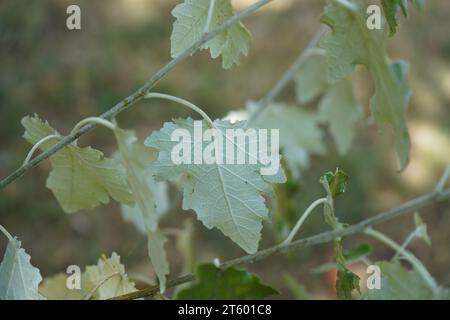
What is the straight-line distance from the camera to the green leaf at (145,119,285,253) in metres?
0.74

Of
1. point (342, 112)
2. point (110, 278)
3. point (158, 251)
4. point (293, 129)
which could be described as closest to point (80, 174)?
point (110, 278)

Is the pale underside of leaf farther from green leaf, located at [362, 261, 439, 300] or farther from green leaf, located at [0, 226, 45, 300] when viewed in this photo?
green leaf, located at [362, 261, 439, 300]

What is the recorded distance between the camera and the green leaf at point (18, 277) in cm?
73

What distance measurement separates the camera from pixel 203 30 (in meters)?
0.81

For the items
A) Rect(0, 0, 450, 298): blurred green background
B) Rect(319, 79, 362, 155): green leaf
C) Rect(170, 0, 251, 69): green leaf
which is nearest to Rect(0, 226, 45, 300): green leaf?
Rect(170, 0, 251, 69): green leaf

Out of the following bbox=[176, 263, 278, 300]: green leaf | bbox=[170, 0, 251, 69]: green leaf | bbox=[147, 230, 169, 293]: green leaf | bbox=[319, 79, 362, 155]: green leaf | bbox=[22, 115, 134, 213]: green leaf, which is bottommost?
bbox=[176, 263, 278, 300]: green leaf

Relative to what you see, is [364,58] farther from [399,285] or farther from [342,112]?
[342,112]

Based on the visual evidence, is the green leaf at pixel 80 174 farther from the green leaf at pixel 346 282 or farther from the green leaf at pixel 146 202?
the green leaf at pixel 346 282

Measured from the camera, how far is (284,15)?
3205 mm

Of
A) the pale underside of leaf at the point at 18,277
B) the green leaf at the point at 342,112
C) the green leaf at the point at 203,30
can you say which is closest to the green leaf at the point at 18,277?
the pale underside of leaf at the point at 18,277

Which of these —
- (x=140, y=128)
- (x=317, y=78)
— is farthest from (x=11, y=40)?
(x=317, y=78)

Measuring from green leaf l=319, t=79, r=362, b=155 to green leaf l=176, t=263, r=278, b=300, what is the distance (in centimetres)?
68

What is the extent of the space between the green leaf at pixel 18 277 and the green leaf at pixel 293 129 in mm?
717
